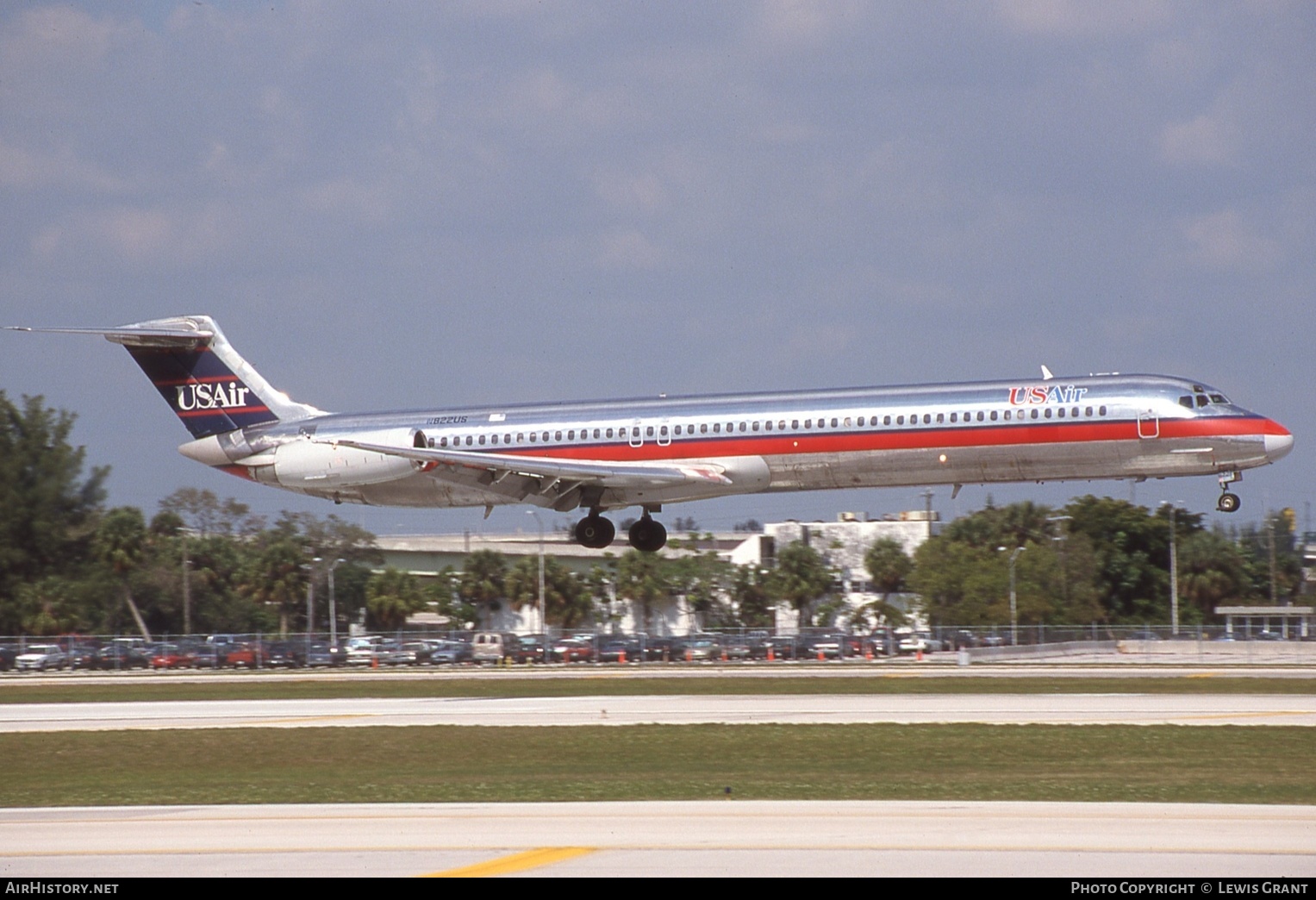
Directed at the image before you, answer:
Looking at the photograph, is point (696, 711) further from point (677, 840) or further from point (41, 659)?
point (41, 659)

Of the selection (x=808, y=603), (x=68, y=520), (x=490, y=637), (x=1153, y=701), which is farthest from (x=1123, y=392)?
(x=808, y=603)

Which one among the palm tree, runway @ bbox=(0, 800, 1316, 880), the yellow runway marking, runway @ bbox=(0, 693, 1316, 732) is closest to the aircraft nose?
runway @ bbox=(0, 693, 1316, 732)

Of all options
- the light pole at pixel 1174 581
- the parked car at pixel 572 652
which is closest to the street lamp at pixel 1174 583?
the light pole at pixel 1174 581

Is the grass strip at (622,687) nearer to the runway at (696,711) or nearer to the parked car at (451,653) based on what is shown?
the runway at (696,711)

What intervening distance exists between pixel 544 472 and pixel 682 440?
11.8ft

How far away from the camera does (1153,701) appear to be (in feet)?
99.5

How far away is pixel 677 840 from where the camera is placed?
14.8 meters

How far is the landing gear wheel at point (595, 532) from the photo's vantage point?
142 ft

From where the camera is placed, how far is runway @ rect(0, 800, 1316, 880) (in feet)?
43.7

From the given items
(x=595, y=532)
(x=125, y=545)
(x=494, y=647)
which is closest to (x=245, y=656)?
(x=494, y=647)

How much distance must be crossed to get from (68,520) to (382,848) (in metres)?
55.7

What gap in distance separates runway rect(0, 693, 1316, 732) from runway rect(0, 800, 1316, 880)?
1043 centimetres

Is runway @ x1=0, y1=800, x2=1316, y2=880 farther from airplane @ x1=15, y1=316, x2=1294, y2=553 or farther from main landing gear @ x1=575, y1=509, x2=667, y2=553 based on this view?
main landing gear @ x1=575, y1=509, x2=667, y2=553

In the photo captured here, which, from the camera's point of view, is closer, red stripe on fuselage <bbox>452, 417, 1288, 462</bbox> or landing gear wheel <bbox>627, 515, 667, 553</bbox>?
red stripe on fuselage <bbox>452, 417, 1288, 462</bbox>
